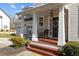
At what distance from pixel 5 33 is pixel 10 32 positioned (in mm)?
227

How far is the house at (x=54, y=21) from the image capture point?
12.1m

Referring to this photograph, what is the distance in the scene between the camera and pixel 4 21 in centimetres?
1185

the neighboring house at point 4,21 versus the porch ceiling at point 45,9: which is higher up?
the porch ceiling at point 45,9

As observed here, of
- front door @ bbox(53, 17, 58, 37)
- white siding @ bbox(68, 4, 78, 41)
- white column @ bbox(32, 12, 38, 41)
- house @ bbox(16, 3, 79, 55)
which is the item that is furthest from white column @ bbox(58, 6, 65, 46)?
white column @ bbox(32, 12, 38, 41)

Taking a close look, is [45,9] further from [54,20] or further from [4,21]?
[4,21]

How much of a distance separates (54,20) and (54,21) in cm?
9

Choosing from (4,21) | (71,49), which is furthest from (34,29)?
(71,49)

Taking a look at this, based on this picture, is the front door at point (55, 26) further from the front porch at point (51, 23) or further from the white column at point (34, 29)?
the white column at point (34, 29)

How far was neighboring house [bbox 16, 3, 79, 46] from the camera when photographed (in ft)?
39.6

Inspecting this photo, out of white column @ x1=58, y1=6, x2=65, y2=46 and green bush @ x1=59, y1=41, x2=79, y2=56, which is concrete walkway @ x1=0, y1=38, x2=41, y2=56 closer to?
white column @ x1=58, y1=6, x2=65, y2=46

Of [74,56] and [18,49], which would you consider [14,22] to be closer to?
[18,49]

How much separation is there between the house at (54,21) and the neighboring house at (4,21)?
1.79ft

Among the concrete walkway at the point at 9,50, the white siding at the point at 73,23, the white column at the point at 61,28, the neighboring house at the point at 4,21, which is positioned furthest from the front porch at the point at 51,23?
the neighboring house at the point at 4,21

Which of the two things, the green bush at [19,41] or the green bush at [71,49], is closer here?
the green bush at [71,49]
